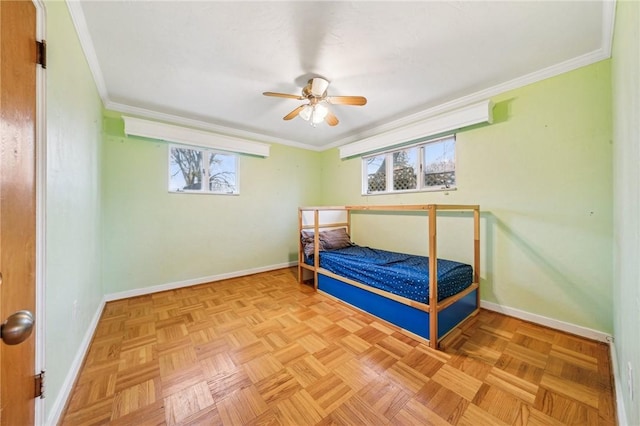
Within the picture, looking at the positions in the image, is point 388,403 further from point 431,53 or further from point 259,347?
point 431,53

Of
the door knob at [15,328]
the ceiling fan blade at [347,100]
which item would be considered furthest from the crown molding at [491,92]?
the door knob at [15,328]

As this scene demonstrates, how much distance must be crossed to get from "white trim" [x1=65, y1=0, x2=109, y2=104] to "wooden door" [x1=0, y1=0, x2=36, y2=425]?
867 mm

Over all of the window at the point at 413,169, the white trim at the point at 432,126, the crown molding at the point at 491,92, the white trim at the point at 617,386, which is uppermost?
the crown molding at the point at 491,92

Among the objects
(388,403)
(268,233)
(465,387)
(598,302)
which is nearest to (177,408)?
(388,403)

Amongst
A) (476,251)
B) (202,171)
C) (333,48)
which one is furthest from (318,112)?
(476,251)

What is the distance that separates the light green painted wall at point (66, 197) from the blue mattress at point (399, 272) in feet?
7.18

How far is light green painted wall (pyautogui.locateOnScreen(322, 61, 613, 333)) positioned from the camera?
1877 millimetres

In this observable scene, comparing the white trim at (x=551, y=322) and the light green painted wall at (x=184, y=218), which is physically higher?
the light green painted wall at (x=184, y=218)

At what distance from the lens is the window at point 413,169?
9.18 feet

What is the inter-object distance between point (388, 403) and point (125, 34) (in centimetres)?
302

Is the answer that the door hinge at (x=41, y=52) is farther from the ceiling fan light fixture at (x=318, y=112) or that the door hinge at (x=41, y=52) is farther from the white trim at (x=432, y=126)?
the white trim at (x=432, y=126)

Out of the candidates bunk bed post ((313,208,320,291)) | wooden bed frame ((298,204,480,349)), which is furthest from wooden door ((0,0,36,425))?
bunk bed post ((313,208,320,291))

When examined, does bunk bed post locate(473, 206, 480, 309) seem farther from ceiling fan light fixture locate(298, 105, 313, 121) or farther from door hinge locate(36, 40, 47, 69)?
door hinge locate(36, 40, 47, 69)

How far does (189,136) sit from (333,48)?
2267mm
